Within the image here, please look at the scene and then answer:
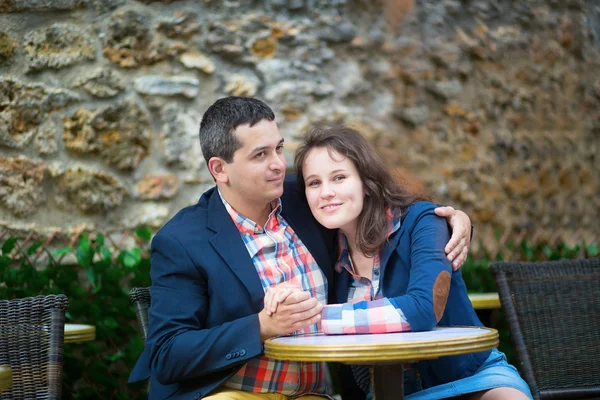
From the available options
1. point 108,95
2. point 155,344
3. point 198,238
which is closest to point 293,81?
point 108,95

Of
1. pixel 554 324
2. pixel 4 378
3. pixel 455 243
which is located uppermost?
pixel 455 243

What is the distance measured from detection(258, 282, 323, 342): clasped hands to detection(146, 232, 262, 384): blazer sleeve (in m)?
0.06

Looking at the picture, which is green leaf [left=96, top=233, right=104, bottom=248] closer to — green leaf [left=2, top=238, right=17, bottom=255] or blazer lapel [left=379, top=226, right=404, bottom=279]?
green leaf [left=2, top=238, right=17, bottom=255]

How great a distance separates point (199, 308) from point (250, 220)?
419 millimetres

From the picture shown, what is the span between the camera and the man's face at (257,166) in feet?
8.54

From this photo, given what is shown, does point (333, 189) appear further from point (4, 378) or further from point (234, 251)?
point (4, 378)

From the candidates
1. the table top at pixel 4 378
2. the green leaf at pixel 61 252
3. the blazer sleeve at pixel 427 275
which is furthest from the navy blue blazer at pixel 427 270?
the green leaf at pixel 61 252

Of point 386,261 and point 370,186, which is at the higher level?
point 370,186

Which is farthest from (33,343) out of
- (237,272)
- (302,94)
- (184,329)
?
(302,94)

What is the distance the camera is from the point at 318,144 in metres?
2.67

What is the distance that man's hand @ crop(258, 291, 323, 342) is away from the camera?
2148 mm

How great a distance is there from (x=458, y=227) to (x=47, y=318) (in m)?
1.51

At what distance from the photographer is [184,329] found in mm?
2324

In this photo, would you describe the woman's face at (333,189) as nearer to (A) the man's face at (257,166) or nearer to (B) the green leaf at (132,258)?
(A) the man's face at (257,166)
